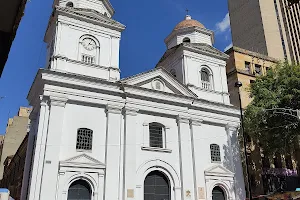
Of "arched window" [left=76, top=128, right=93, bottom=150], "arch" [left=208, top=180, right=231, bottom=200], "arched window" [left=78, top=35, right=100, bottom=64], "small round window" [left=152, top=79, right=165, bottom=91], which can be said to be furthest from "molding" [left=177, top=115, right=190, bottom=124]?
"arched window" [left=78, top=35, right=100, bottom=64]

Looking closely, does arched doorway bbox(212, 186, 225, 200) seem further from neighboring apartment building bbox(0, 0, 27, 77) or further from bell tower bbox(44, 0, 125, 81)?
neighboring apartment building bbox(0, 0, 27, 77)

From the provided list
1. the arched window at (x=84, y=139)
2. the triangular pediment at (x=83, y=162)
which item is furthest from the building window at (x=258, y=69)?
the triangular pediment at (x=83, y=162)

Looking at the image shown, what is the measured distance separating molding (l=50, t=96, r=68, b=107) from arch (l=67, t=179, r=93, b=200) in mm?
4908

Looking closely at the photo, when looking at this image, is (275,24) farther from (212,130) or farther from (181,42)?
(212,130)

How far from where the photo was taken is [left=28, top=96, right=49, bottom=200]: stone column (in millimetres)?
17016

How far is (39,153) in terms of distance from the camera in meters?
17.8

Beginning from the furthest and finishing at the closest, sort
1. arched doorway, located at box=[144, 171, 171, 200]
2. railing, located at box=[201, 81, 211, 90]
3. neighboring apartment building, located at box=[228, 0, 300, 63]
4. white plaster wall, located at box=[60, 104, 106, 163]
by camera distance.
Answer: neighboring apartment building, located at box=[228, 0, 300, 63], railing, located at box=[201, 81, 211, 90], arched doorway, located at box=[144, 171, 171, 200], white plaster wall, located at box=[60, 104, 106, 163]

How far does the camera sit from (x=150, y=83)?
2358 cm

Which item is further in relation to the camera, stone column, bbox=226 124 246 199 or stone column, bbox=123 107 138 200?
stone column, bbox=226 124 246 199

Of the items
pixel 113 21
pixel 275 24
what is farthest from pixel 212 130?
pixel 275 24

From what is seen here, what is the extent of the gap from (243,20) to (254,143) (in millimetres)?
29201

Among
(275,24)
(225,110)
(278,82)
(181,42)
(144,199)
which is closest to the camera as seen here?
(144,199)

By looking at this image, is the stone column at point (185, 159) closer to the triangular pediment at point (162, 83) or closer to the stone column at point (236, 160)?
the triangular pediment at point (162, 83)

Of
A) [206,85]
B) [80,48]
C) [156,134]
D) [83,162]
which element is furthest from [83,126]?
[206,85]
